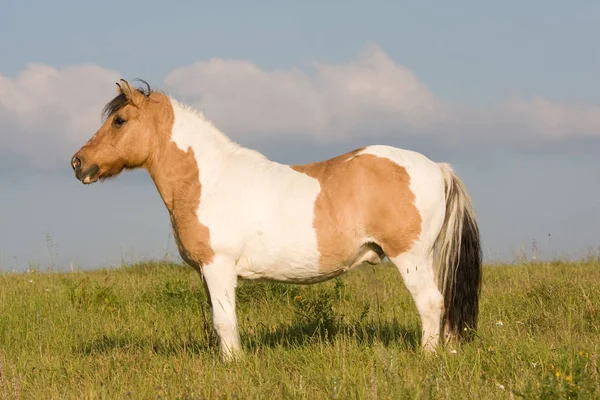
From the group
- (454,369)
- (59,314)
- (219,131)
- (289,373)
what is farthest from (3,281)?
(454,369)

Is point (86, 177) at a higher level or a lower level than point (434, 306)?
higher

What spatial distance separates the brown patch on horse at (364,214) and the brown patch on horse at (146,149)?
4.29ft

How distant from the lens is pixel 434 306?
241 inches

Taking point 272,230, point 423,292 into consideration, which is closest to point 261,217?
point 272,230

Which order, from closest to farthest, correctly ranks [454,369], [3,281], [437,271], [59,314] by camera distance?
1. [454,369]
2. [437,271]
3. [59,314]
4. [3,281]

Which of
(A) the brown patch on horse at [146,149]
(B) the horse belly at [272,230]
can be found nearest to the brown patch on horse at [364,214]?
(B) the horse belly at [272,230]

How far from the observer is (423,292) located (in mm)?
6145

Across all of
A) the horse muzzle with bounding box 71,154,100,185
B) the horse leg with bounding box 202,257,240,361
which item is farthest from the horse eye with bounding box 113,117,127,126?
the horse leg with bounding box 202,257,240,361

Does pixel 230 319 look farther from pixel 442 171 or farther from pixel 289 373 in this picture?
pixel 442 171

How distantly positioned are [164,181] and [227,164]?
2.13 ft

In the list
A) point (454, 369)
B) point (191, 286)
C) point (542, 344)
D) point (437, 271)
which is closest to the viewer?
point (454, 369)

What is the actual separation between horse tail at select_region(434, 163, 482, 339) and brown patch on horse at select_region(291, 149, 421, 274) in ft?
1.76

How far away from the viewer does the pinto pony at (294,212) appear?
19.9 feet

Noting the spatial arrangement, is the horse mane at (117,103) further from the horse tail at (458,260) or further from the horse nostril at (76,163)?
the horse tail at (458,260)
